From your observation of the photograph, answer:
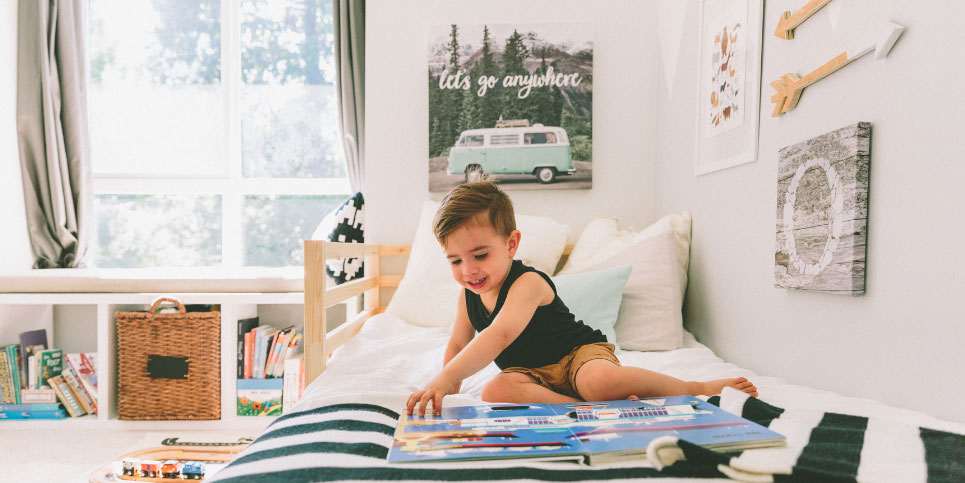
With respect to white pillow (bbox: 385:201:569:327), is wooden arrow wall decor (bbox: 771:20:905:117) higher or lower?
higher

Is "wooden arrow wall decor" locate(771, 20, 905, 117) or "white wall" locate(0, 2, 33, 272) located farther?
"white wall" locate(0, 2, 33, 272)

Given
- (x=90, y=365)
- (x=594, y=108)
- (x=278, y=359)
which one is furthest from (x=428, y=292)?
(x=90, y=365)

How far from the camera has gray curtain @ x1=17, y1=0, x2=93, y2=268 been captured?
2.21 m

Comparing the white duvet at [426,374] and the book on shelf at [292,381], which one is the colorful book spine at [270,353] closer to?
the book on shelf at [292,381]

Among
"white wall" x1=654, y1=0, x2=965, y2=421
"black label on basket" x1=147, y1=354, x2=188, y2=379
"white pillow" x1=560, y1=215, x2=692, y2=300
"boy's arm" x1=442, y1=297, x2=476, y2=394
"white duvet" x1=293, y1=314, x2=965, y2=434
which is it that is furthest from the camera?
"black label on basket" x1=147, y1=354, x2=188, y2=379

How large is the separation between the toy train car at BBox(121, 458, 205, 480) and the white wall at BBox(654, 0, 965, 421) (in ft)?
4.78

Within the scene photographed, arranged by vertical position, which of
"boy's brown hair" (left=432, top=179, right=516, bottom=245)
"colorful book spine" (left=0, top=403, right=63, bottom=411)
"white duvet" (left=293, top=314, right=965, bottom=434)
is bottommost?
"colorful book spine" (left=0, top=403, right=63, bottom=411)

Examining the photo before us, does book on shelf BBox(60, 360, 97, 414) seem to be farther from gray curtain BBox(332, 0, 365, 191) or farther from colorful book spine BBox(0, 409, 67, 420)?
gray curtain BBox(332, 0, 365, 191)

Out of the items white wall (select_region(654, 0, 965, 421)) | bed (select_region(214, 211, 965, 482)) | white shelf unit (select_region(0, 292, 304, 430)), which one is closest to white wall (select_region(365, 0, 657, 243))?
white shelf unit (select_region(0, 292, 304, 430))

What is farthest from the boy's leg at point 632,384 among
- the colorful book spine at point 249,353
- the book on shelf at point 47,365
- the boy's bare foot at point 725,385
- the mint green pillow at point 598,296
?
the book on shelf at point 47,365

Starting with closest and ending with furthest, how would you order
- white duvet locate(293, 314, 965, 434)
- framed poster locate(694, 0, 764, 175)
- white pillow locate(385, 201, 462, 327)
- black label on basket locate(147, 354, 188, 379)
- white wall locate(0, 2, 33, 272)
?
white duvet locate(293, 314, 965, 434) → framed poster locate(694, 0, 764, 175) → white pillow locate(385, 201, 462, 327) → black label on basket locate(147, 354, 188, 379) → white wall locate(0, 2, 33, 272)

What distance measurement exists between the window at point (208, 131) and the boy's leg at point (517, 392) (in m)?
1.69

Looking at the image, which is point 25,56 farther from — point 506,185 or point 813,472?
point 813,472

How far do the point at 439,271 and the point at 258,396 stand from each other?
2.74 ft
